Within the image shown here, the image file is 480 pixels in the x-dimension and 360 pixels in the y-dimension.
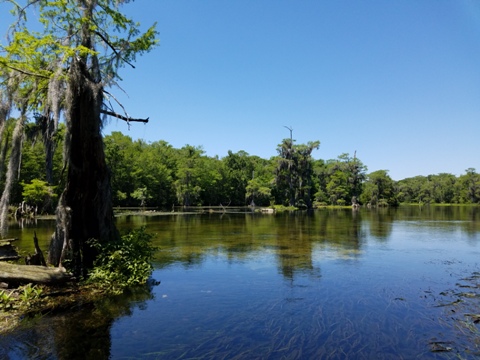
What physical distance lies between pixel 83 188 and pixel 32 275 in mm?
2898

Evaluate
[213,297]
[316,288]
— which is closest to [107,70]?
[213,297]

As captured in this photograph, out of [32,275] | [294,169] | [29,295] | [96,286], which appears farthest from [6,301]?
[294,169]

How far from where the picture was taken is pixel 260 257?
16.9 meters

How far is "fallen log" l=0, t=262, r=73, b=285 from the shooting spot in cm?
909

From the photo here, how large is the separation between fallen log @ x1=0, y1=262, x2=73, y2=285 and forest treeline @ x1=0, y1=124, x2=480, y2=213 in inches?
1786

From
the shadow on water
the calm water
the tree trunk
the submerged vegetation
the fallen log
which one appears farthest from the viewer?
the tree trunk

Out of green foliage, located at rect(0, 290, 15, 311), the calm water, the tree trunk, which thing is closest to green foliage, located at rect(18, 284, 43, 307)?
green foliage, located at rect(0, 290, 15, 311)

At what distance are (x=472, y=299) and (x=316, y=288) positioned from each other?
4601 mm

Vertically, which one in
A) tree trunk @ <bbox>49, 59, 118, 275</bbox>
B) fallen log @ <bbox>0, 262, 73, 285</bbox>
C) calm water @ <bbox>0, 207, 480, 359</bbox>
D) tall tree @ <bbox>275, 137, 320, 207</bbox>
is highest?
tall tree @ <bbox>275, 137, 320, 207</bbox>

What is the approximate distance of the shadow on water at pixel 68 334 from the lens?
20.8 ft

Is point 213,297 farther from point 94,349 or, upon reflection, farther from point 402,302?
point 402,302

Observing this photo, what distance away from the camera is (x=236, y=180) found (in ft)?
334

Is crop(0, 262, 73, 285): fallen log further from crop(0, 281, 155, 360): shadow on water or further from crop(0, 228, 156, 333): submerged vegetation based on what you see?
crop(0, 281, 155, 360): shadow on water

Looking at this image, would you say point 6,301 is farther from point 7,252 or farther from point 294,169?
point 294,169
